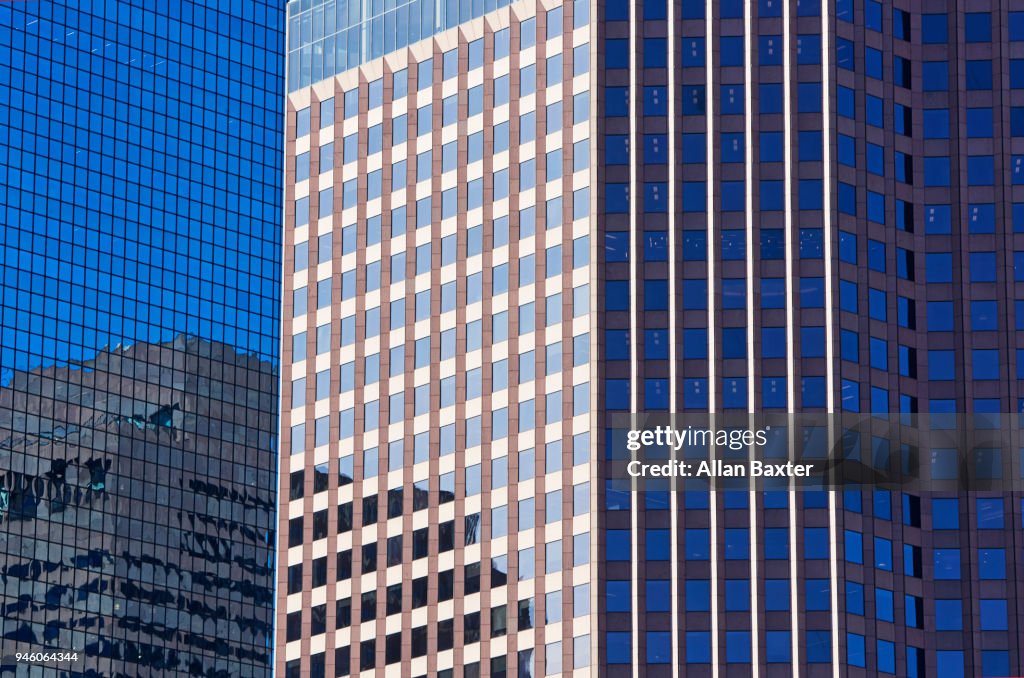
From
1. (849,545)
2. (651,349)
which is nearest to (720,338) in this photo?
(651,349)

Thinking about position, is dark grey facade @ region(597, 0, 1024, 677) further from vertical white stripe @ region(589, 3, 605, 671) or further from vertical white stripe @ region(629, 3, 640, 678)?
vertical white stripe @ region(589, 3, 605, 671)

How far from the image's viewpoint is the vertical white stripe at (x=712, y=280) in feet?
533

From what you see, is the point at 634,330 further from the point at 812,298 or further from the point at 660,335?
the point at 812,298

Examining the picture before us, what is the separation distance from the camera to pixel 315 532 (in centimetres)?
18612

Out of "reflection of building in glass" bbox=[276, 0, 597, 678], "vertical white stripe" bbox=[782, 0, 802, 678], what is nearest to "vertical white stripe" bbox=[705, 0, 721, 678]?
"vertical white stripe" bbox=[782, 0, 802, 678]

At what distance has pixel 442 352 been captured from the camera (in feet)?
599

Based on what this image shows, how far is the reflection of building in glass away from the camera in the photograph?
563 feet

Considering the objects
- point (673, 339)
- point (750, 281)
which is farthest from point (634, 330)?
point (750, 281)

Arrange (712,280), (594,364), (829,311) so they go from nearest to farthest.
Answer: (829,311)
(712,280)
(594,364)

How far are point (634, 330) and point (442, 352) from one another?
1926 cm

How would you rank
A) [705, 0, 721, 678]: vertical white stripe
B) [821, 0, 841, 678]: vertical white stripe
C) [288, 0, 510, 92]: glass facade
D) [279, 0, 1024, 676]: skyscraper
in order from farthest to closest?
[288, 0, 510, 92]: glass facade
[279, 0, 1024, 676]: skyscraper
[705, 0, 721, 678]: vertical white stripe
[821, 0, 841, 678]: vertical white stripe

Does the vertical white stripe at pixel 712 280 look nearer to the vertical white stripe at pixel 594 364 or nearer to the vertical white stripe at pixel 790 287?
the vertical white stripe at pixel 790 287

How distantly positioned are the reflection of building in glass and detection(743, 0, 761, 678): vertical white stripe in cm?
1149

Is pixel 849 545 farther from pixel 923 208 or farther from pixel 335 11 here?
pixel 335 11
